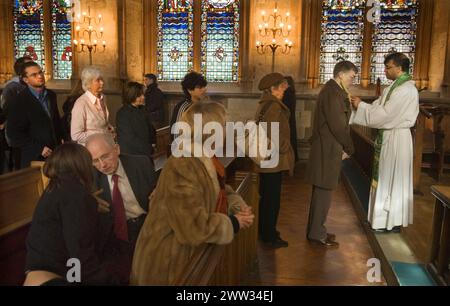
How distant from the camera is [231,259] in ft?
8.77

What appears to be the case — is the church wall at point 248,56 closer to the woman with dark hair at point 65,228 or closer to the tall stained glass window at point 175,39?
the tall stained glass window at point 175,39

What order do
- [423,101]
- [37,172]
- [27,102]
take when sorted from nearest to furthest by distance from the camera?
[37,172]
[27,102]
[423,101]

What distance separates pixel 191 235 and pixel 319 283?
79.2 inches

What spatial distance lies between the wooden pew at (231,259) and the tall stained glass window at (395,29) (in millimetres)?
6150

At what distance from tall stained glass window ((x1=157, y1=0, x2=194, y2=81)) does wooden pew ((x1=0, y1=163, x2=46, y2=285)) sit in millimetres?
7584

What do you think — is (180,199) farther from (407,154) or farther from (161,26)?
(161,26)

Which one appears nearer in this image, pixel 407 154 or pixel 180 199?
pixel 180 199

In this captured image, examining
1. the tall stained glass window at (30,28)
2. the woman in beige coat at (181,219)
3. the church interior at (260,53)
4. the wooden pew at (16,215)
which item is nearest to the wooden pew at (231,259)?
the woman in beige coat at (181,219)

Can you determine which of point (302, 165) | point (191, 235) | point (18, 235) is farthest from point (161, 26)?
point (191, 235)

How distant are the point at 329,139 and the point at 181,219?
2.54 m

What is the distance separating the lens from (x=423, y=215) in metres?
4.97

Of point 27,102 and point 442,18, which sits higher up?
point 442,18

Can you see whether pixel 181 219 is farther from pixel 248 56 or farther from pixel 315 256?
pixel 248 56

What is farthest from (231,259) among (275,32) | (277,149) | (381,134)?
(275,32)
